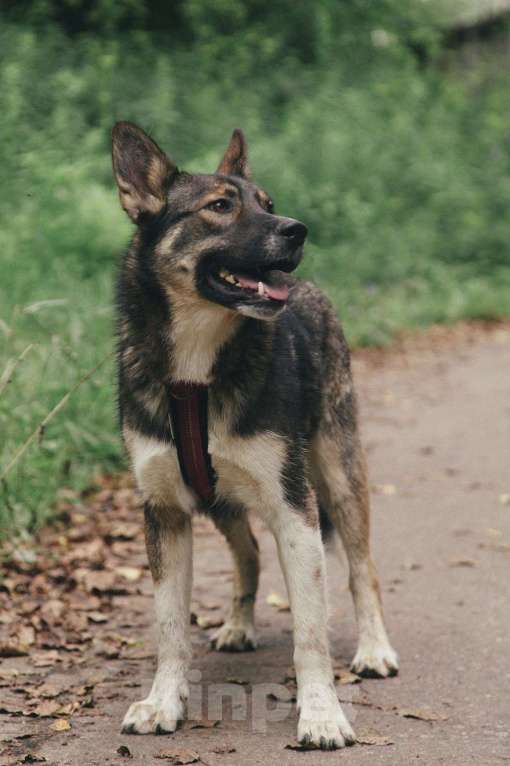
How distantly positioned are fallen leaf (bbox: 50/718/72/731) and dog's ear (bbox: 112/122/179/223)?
1.89m

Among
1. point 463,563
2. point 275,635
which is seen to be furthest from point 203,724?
point 463,563

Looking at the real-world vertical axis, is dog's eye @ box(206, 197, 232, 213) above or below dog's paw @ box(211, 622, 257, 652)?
above

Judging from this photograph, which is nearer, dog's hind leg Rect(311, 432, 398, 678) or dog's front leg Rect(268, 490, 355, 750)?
dog's front leg Rect(268, 490, 355, 750)

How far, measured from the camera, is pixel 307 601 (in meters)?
3.75

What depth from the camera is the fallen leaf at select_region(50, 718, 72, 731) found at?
12.2 feet

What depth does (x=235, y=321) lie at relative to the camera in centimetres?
387

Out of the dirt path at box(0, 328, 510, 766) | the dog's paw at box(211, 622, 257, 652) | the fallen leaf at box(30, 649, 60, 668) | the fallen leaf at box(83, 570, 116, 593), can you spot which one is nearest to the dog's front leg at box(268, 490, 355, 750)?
the dirt path at box(0, 328, 510, 766)

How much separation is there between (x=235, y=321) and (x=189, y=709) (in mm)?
1489

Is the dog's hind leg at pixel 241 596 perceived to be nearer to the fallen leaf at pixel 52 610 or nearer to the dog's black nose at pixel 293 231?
the fallen leaf at pixel 52 610

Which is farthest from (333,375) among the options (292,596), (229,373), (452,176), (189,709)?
(452,176)

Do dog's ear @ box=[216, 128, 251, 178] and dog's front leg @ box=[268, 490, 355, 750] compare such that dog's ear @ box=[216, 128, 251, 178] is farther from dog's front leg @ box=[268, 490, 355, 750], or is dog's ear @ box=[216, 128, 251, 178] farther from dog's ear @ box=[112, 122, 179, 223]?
dog's front leg @ box=[268, 490, 355, 750]

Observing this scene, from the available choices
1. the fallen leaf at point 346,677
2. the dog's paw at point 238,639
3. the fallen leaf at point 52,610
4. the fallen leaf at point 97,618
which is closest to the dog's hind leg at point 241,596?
the dog's paw at point 238,639

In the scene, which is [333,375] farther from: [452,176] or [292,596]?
[452,176]

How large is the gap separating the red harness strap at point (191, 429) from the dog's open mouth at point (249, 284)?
1.27ft
